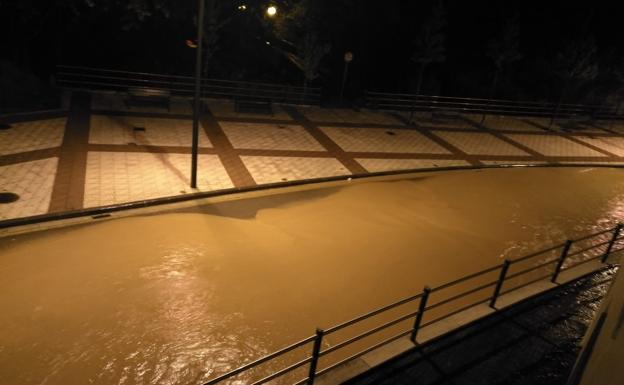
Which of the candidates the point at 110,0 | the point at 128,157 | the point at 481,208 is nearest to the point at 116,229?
the point at 128,157

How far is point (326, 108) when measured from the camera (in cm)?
2234

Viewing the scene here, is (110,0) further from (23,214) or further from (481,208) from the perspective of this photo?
(481,208)

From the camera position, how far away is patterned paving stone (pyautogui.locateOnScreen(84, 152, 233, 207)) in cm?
1095

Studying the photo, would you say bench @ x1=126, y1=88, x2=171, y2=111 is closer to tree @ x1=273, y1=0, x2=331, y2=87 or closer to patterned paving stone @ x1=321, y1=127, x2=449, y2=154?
patterned paving stone @ x1=321, y1=127, x2=449, y2=154

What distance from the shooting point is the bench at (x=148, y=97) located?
1767 centimetres

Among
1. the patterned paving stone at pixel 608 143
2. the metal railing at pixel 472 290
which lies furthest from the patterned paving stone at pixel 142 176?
the patterned paving stone at pixel 608 143

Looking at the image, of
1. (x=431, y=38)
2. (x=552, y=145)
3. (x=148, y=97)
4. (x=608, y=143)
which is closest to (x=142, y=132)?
(x=148, y=97)

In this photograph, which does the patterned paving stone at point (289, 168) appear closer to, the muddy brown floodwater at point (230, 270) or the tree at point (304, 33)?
the muddy brown floodwater at point (230, 270)

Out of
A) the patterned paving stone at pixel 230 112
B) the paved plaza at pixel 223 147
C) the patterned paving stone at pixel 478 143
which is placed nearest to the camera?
the paved plaza at pixel 223 147

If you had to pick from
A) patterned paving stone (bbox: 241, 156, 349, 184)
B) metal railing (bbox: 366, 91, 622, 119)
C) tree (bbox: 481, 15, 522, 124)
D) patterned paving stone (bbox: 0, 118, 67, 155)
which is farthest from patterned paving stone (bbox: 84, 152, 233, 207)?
tree (bbox: 481, 15, 522, 124)

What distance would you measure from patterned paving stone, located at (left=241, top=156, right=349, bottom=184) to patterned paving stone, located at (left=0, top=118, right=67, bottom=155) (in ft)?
19.4

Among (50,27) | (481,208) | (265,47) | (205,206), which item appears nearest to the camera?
(205,206)

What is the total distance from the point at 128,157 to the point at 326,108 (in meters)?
11.6

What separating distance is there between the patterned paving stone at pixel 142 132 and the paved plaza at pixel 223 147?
0.03 metres
